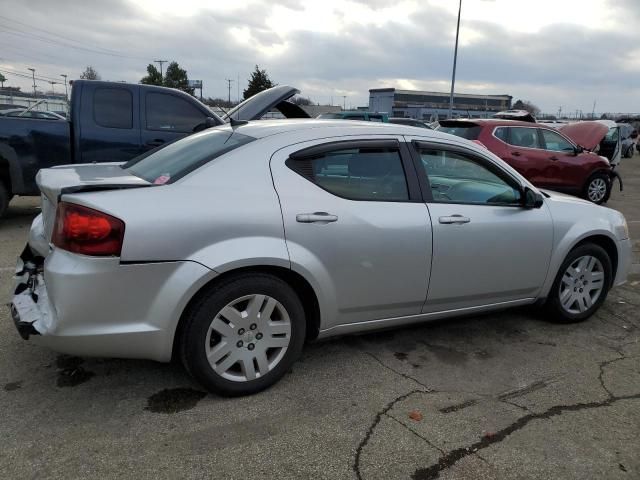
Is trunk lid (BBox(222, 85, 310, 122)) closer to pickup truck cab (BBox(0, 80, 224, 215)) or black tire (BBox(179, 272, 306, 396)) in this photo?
pickup truck cab (BBox(0, 80, 224, 215))

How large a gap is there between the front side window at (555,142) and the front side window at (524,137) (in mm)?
202

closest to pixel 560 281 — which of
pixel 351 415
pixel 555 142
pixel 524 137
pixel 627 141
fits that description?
pixel 351 415

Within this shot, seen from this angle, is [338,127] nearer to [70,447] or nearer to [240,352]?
[240,352]

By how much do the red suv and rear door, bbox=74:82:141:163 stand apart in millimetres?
5778

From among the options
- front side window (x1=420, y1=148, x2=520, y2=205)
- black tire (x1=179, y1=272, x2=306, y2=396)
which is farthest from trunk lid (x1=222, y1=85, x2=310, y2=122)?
black tire (x1=179, y1=272, x2=306, y2=396)

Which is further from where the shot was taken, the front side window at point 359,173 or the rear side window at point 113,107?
the rear side window at point 113,107

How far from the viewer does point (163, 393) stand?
2.94 metres

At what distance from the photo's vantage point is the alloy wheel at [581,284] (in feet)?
13.6

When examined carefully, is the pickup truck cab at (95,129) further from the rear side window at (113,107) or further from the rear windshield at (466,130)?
the rear windshield at (466,130)

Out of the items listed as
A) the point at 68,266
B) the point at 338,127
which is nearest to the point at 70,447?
the point at 68,266

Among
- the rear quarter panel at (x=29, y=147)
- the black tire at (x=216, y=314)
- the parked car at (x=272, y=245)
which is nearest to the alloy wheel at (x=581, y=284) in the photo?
the parked car at (x=272, y=245)

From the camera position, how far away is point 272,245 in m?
2.81

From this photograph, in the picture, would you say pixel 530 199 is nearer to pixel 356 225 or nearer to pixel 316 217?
pixel 356 225

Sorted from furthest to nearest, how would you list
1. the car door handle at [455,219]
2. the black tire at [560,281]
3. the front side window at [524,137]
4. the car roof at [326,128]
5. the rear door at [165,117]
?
the front side window at [524,137], the rear door at [165,117], the black tire at [560,281], the car door handle at [455,219], the car roof at [326,128]
